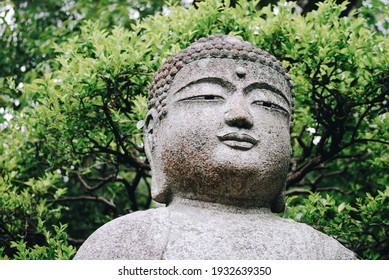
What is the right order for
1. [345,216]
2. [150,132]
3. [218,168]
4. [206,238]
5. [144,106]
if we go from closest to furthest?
[206,238]
[218,168]
[150,132]
[345,216]
[144,106]

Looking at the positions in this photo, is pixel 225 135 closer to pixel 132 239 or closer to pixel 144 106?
pixel 132 239

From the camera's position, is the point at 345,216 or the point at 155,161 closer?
the point at 155,161

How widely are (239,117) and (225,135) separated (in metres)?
0.13

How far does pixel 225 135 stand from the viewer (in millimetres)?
3812

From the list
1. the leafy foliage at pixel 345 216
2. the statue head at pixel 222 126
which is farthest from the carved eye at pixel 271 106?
the leafy foliage at pixel 345 216

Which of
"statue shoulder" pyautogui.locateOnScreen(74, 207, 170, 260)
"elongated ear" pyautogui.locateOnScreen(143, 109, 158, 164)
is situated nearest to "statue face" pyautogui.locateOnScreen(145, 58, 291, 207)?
"elongated ear" pyautogui.locateOnScreen(143, 109, 158, 164)

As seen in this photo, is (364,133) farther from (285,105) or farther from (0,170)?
(0,170)

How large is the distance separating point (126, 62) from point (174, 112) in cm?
129

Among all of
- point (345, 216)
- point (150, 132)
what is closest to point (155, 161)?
point (150, 132)

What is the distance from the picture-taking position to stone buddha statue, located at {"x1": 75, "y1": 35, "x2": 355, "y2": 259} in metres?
3.62

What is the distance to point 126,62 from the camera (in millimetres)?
5184

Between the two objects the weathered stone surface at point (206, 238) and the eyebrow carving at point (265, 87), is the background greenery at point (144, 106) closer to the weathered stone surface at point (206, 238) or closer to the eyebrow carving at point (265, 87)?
the eyebrow carving at point (265, 87)

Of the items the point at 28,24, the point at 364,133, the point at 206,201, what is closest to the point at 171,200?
the point at 206,201

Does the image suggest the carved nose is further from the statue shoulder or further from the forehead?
the statue shoulder
